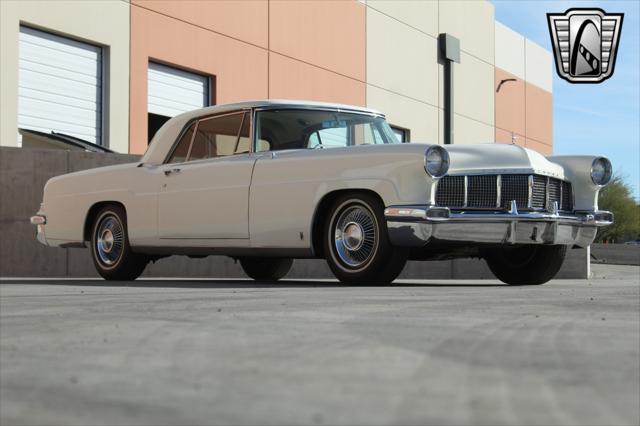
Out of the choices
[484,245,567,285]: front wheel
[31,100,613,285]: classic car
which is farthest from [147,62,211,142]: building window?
[484,245,567,285]: front wheel

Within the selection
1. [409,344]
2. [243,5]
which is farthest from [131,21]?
[409,344]

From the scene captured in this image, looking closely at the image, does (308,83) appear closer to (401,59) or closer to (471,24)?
(401,59)

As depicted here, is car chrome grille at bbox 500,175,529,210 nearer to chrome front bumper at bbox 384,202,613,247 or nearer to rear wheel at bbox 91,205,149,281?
chrome front bumper at bbox 384,202,613,247

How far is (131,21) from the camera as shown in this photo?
60.2 feet

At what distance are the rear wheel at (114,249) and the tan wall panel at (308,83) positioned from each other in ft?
43.5

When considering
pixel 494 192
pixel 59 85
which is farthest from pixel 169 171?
pixel 59 85

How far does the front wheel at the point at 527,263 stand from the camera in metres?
8.62

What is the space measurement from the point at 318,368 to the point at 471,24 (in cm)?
3271

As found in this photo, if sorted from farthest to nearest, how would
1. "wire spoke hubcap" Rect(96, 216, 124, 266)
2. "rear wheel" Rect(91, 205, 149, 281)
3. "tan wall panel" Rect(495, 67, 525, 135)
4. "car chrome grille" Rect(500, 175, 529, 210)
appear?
"tan wall panel" Rect(495, 67, 525, 135)
"wire spoke hubcap" Rect(96, 216, 124, 266)
"rear wheel" Rect(91, 205, 149, 281)
"car chrome grille" Rect(500, 175, 529, 210)

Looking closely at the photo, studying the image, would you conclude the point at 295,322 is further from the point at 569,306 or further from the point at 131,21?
the point at 131,21

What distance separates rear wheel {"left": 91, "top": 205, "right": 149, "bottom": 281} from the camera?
9.17 m

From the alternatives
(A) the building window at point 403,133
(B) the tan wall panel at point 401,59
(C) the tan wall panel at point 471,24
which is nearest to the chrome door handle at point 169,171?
(B) the tan wall panel at point 401,59

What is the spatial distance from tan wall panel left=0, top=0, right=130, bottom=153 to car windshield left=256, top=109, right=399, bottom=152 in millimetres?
8643

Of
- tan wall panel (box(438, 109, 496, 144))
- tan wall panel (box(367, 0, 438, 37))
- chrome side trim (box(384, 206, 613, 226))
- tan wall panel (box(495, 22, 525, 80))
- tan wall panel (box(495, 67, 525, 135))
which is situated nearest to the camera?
chrome side trim (box(384, 206, 613, 226))
